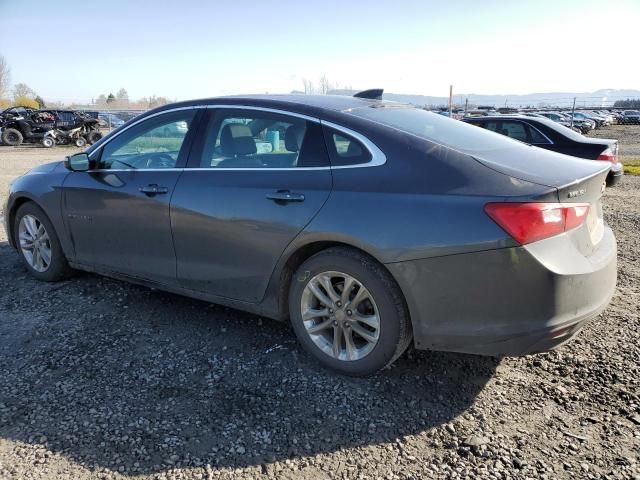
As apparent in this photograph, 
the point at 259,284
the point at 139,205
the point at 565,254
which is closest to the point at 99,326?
the point at 139,205

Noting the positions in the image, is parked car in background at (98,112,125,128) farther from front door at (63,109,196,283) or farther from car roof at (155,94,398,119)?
car roof at (155,94,398,119)

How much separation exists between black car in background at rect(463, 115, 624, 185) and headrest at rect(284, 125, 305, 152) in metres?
6.51

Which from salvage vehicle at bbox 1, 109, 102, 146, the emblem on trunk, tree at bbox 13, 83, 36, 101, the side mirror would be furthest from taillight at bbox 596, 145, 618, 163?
tree at bbox 13, 83, 36, 101

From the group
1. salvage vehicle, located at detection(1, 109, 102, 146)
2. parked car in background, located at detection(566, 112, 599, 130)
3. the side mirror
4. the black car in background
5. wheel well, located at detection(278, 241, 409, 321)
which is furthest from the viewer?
parked car in background, located at detection(566, 112, 599, 130)

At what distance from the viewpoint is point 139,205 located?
3660 millimetres

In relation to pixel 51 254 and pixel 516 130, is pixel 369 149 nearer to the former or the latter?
pixel 51 254

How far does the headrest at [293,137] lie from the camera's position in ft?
10.3

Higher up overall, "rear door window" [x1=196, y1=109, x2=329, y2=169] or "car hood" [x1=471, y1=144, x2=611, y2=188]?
"rear door window" [x1=196, y1=109, x2=329, y2=169]

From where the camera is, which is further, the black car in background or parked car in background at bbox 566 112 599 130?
parked car in background at bbox 566 112 599 130

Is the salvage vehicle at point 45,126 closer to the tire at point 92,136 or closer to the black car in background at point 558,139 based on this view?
the tire at point 92,136

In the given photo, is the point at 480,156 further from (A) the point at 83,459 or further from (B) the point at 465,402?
(A) the point at 83,459

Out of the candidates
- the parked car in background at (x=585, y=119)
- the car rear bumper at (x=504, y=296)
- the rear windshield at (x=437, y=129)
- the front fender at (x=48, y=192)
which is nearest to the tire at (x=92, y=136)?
the front fender at (x=48, y=192)

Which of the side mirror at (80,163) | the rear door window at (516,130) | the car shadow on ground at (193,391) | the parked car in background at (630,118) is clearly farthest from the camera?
the parked car in background at (630,118)

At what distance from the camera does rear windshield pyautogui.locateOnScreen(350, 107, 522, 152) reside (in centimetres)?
296
